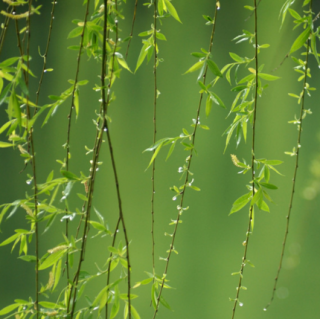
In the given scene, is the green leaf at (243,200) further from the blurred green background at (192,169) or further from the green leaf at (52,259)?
the blurred green background at (192,169)

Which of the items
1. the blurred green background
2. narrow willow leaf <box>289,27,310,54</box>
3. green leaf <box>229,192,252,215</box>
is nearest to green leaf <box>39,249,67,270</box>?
green leaf <box>229,192,252,215</box>

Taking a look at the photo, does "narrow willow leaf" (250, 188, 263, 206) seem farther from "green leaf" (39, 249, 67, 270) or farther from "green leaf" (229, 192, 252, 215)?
"green leaf" (39, 249, 67, 270)

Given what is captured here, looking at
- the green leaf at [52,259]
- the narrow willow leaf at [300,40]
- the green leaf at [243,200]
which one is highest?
the narrow willow leaf at [300,40]

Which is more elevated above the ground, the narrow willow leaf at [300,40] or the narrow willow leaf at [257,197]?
the narrow willow leaf at [300,40]

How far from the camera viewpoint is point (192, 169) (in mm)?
→ 1579

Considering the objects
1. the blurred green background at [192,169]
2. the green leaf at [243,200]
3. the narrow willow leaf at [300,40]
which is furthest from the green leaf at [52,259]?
the blurred green background at [192,169]

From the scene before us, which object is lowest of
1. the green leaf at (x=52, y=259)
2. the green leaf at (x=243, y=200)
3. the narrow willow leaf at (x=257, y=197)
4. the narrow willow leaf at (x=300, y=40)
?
the green leaf at (x=52, y=259)

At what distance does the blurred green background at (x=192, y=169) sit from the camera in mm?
1534

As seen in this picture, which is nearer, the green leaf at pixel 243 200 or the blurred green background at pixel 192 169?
the green leaf at pixel 243 200

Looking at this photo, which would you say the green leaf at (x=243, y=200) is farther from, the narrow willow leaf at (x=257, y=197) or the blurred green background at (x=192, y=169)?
the blurred green background at (x=192, y=169)

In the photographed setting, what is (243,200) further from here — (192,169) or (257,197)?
(192,169)

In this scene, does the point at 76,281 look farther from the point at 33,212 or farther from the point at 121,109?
the point at 121,109

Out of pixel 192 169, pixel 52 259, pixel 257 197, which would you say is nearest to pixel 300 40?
pixel 257 197

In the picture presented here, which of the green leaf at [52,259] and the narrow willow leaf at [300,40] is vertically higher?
the narrow willow leaf at [300,40]
